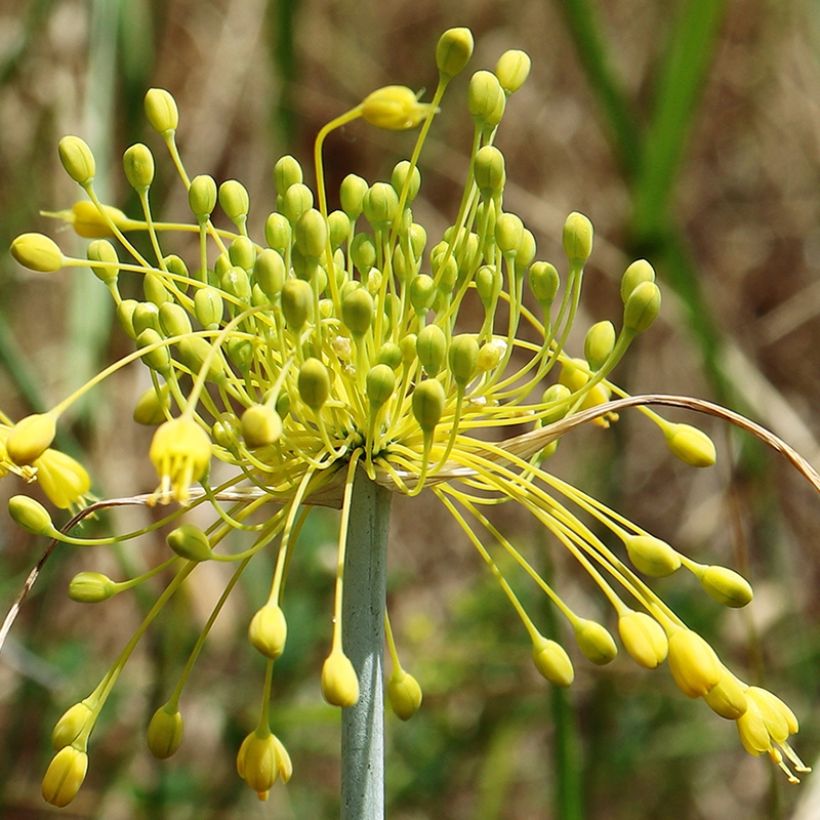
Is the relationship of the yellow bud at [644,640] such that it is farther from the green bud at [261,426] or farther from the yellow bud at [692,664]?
the green bud at [261,426]

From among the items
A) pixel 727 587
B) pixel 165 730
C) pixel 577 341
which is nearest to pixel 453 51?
pixel 727 587

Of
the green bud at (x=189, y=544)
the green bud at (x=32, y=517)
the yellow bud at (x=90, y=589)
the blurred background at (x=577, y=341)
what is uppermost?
the green bud at (x=189, y=544)

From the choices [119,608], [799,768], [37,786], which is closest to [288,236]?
[799,768]

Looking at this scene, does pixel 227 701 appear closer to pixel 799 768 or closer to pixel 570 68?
pixel 799 768

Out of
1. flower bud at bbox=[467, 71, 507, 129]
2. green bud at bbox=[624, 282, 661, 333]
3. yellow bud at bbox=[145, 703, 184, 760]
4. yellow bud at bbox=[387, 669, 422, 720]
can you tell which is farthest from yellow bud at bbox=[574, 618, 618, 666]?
flower bud at bbox=[467, 71, 507, 129]

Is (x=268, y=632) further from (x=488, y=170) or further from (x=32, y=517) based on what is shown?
(x=488, y=170)

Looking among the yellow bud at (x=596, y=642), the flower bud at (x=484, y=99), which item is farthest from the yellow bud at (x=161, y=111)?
Result: the yellow bud at (x=596, y=642)
